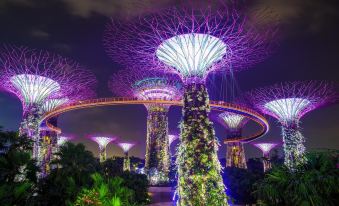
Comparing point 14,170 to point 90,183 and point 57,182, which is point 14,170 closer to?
point 57,182

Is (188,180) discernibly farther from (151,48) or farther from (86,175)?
(151,48)

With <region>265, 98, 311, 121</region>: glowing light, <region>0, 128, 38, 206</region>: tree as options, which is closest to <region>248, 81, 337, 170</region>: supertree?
<region>265, 98, 311, 121</region>: glowing light

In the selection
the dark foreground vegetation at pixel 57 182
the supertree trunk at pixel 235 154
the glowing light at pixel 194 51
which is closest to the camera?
the dark foreground vegetation at pixel 57 182

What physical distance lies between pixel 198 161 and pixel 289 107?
71.4 ft

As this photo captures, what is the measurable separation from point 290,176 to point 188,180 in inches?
236

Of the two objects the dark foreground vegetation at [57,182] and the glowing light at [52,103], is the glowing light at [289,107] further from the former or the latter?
the glowing light at [52,103]

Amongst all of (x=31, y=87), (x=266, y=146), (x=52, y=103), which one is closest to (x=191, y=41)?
(x=31, y=87)

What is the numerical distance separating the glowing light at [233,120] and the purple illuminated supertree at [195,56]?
3408 cm

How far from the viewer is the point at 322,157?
865 centimetres

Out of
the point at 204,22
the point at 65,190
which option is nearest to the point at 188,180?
the point at 65,190

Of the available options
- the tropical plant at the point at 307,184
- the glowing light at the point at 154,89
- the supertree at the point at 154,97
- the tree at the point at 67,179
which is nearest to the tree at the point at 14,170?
the tree at the point at 67,179

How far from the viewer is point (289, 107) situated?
32406mm

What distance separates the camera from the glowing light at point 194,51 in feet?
53.5

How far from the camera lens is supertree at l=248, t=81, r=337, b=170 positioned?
30.4 meters
